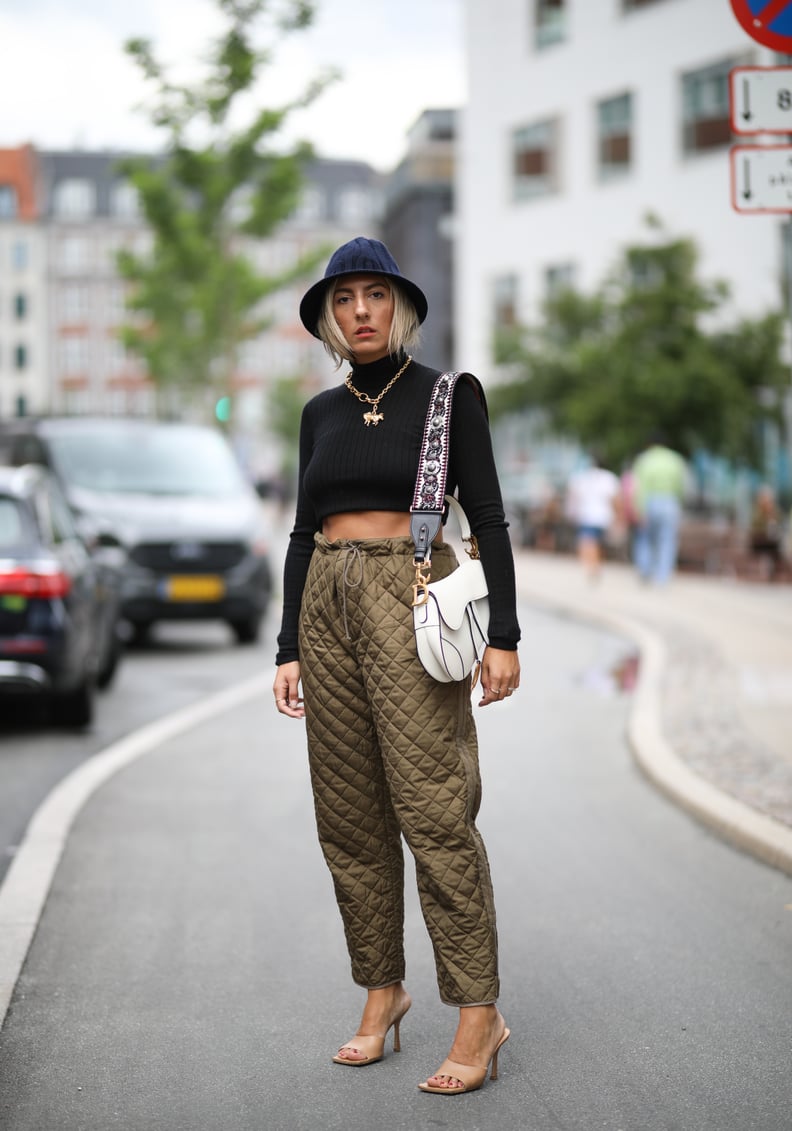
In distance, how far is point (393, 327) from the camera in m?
4.13

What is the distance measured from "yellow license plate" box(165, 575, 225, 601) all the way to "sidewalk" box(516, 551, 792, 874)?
373 cm

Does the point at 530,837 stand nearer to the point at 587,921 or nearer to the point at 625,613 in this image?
the point at 587,921

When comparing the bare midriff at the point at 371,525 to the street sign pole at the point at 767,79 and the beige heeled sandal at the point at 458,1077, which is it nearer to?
the beige heeled sandal at the point at 458,1077

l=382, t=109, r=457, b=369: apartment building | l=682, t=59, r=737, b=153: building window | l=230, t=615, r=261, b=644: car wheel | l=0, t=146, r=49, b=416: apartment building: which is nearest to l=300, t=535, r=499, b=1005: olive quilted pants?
l=230, t=615, r=261, b=644: car wheel

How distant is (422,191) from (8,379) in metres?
41.7

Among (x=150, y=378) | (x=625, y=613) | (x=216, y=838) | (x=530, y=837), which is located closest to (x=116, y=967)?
(x=216, y=838)

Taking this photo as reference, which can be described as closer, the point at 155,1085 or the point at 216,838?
the point at 155,1085

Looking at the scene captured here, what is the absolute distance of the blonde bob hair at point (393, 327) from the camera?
4137 mm

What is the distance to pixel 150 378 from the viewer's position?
2175 inches

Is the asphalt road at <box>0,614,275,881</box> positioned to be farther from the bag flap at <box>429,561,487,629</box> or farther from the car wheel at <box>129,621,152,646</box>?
the bag flap at <box>429,561,487,629</box>

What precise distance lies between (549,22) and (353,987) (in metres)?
42.3

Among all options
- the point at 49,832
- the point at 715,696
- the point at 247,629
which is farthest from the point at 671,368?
the point at 49,832

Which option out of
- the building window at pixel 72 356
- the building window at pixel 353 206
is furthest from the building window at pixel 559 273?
the building window at pixel 72 356

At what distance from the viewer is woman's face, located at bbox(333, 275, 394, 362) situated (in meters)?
4.14
